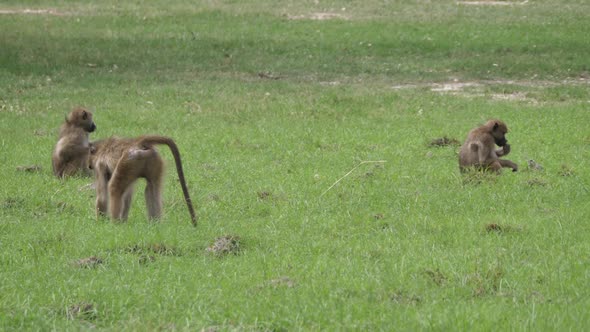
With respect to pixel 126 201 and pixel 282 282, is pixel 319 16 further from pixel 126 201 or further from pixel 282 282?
pixel 282 282

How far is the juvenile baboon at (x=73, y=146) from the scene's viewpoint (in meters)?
12.9

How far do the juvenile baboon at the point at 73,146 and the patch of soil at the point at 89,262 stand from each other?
14.3 feet

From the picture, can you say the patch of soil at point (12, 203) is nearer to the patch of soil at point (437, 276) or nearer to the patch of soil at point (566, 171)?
the patch of soil at point (437, 276)

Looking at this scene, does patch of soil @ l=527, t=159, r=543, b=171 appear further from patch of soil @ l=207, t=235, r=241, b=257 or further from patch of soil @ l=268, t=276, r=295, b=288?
patch of soil @ l=268, t=276, r=295, b=288

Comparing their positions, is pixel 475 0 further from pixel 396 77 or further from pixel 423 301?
pixel 423 301

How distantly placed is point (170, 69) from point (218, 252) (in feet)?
46.9

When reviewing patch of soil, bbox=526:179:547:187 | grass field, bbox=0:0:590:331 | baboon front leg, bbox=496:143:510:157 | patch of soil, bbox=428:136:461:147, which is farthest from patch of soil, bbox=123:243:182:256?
patch of soil, bbox=428:136:461:147

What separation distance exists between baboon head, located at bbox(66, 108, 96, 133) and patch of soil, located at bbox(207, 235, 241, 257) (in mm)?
4254

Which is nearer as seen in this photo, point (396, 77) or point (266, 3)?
point (396, 77)

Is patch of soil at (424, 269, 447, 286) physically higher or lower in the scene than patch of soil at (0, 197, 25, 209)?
higher

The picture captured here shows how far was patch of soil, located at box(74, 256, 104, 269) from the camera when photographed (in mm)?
8578

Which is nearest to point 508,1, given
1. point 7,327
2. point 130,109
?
point 130,109

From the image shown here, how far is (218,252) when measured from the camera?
9.10 metres

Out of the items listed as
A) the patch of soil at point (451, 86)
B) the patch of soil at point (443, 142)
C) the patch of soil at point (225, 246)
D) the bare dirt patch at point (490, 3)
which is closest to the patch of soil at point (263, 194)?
the patch of soil at point (225, 246)
